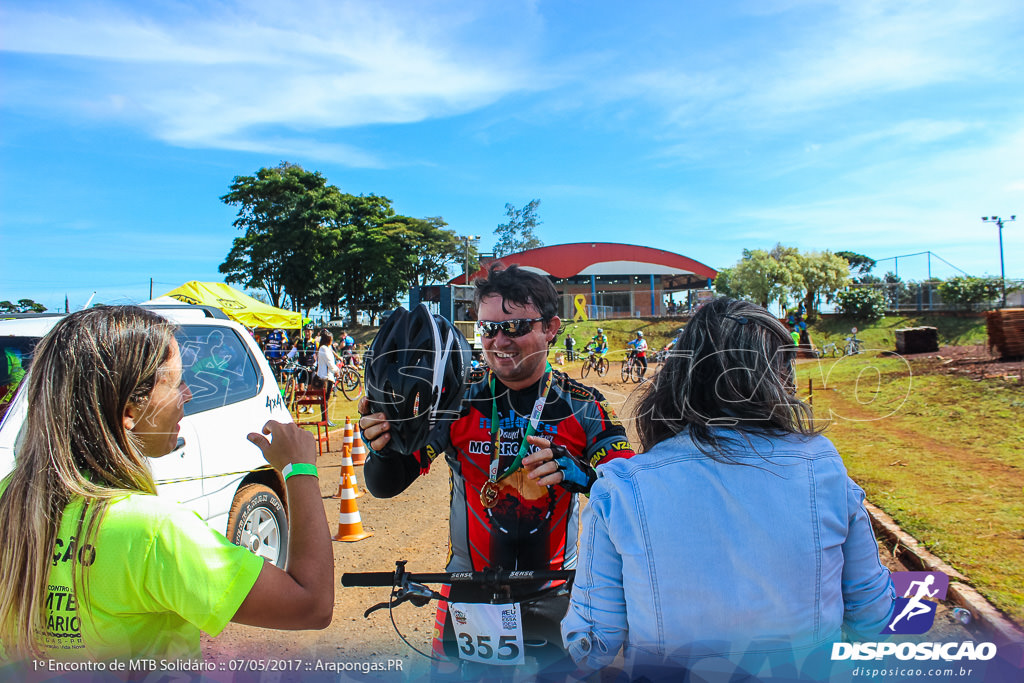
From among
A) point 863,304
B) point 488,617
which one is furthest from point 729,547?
point 863,304

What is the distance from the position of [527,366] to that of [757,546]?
1.24 m

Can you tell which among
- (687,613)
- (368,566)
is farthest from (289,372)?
(687,613)

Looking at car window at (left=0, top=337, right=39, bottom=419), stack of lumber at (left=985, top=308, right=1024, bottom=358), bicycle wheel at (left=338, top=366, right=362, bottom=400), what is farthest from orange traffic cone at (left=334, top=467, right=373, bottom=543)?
stack of lumber at (left=985, top=308, right=1024, bottom=358)

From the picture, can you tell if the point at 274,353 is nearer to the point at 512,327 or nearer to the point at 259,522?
the point at 259,522

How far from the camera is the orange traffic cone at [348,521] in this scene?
5.27 meters

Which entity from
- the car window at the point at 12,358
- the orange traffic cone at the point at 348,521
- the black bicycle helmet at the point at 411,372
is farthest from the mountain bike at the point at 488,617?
the car window at the point at 12,358

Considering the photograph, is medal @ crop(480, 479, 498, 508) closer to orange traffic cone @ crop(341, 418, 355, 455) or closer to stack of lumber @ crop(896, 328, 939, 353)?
orange traffic cone @ crop(341, 418, 355, 455)

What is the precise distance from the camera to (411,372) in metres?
2.00

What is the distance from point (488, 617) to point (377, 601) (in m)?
2.58

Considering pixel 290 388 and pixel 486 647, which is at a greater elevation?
pixel 290 388

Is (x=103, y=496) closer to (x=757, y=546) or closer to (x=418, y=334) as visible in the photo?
(x=418, y=334)

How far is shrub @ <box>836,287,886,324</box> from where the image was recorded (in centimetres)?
3058

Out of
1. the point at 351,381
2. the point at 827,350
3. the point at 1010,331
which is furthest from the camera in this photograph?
the point at 827,350

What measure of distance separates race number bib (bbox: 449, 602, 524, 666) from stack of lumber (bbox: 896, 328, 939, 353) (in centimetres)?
2155
